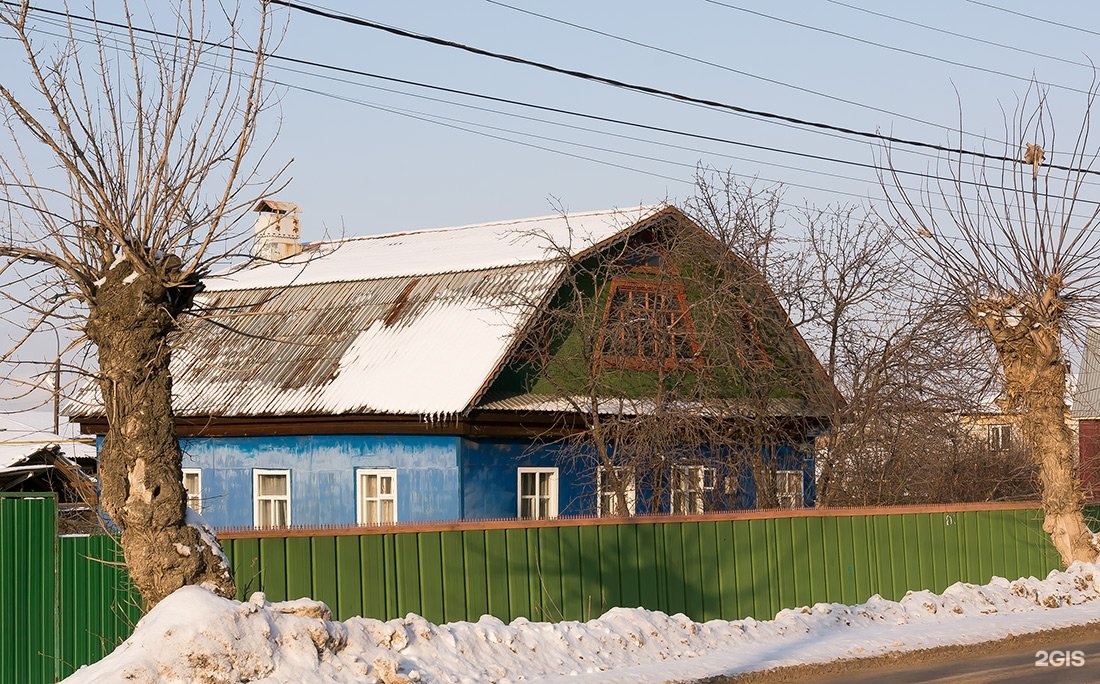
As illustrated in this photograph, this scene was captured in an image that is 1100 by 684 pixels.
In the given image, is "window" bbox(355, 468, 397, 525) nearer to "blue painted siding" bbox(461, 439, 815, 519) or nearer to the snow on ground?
"blue painted siding" bbox(461, 439, 815, 519)

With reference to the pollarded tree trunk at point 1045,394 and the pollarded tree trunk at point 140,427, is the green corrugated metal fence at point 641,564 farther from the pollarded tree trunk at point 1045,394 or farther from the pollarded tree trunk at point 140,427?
the pollarded tree trunk at point 140,427

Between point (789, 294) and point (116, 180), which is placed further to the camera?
point (789, 294)

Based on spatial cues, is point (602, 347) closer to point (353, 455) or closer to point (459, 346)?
point (459, 346)

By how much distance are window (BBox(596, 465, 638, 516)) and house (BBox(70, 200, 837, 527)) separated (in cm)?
5

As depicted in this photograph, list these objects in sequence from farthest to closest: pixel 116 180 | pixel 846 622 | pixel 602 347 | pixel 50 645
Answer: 1. pixel 602 347
2. pixel 846 622
3. pixel 50 645
4. pixel 116 180

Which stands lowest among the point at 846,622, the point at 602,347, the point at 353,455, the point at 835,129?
the point at 846,622

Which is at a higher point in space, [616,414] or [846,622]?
[616,414]

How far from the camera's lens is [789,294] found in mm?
24438

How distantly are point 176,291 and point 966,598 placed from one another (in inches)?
458

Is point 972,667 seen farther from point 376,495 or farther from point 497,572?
point 376,495

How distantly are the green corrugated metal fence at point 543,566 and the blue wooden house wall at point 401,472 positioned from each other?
4.30 meters

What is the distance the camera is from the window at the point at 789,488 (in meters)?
24.4

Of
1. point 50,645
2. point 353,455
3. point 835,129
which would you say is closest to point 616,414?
point 353,455

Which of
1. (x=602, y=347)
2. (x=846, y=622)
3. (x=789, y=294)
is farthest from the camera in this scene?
(x=789, y=294)
